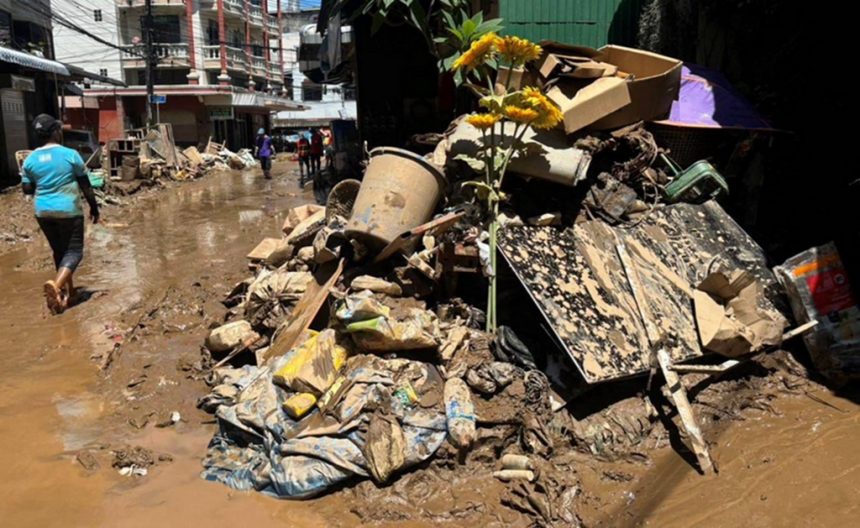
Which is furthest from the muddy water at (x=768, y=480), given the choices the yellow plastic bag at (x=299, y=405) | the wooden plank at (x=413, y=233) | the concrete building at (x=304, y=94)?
Result: the concrete building at (x=304, y=94)

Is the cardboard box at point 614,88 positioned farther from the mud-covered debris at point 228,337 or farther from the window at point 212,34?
the window at point 212,34

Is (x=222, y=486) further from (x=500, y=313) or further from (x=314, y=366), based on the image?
(x=500, y=313)

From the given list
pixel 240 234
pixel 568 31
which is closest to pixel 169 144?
pixel 240 234

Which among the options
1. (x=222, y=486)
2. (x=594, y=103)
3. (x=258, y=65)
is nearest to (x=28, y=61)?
(x=594, y=103)

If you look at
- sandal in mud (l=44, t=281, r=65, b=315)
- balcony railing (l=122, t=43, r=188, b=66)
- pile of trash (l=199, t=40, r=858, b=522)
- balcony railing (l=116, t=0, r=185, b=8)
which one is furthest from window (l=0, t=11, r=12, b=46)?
balcony railing (l=116, t=0, r=185, b=8)

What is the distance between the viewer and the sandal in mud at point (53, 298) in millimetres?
5668

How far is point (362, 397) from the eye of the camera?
3.44 m

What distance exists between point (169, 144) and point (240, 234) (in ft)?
38.7

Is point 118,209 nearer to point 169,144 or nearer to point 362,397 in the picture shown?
point 169,144

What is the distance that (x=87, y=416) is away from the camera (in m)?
3.96

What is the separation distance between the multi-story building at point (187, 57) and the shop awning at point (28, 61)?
610 inches

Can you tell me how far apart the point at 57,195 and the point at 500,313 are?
169 inches

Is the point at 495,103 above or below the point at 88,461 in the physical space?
above

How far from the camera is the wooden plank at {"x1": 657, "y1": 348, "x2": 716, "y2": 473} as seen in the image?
331 centimetres
